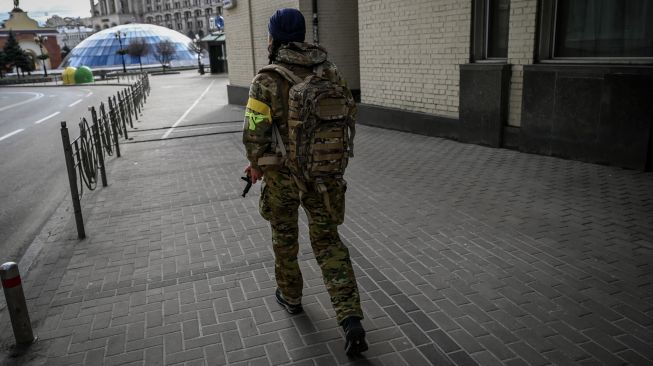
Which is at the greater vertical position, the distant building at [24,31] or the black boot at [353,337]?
the distant building at [24,31]

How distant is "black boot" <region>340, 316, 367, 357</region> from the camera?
10.7ft

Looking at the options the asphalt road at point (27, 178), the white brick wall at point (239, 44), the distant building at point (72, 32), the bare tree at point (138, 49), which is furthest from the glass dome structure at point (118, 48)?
the distant building at point (72, 32)

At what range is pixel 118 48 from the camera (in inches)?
2913

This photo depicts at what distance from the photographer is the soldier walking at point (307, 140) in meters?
3.16

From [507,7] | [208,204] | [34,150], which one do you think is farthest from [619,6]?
[34,150]

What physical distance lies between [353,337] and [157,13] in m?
149

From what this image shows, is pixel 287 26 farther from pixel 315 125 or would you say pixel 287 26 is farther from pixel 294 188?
pixel 294 188

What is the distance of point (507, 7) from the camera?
29.3 feet

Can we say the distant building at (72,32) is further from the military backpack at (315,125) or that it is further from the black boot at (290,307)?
the military backpack at (315,125)

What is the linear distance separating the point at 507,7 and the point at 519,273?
6.15m

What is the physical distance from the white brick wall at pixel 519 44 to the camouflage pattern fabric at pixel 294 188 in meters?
5.97

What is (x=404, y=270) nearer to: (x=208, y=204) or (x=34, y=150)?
(x=208, y=204)

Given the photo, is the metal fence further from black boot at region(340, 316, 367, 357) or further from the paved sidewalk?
black boot at region(340, 316, 367, 357)

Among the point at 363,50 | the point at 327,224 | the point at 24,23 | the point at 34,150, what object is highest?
the point at 24,23
